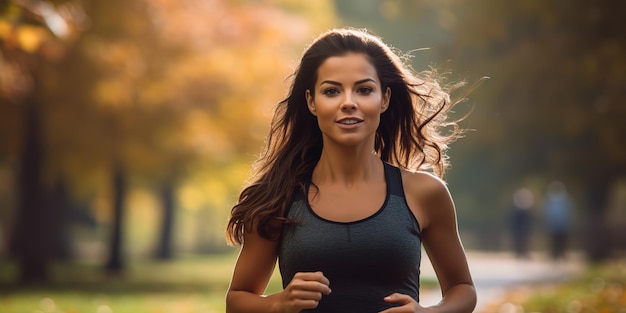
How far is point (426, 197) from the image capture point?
436 cm

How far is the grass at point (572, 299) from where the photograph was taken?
536 inches

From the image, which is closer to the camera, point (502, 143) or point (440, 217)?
point (440, 217)

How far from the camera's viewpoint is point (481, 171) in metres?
42.9

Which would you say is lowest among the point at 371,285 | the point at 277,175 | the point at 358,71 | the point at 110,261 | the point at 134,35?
the point at 371,285

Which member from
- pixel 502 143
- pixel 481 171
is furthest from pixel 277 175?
pixel 481 171

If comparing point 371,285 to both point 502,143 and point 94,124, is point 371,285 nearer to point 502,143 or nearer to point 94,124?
point 94,124

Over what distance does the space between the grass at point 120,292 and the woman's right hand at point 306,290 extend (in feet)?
33.0

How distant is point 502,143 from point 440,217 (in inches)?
918

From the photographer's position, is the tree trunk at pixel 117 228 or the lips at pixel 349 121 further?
the tree trunk at pixel 117 228

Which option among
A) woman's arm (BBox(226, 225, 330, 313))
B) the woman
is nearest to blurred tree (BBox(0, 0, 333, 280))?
the woman

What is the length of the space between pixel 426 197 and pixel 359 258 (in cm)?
40

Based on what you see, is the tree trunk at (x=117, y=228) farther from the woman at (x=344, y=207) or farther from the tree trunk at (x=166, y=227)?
the woman at (x=344, y=207)

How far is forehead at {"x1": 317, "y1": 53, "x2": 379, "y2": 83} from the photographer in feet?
14.0

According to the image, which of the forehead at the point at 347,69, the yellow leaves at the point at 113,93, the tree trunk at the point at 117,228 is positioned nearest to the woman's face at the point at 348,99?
the forehead at the point at 347,69
